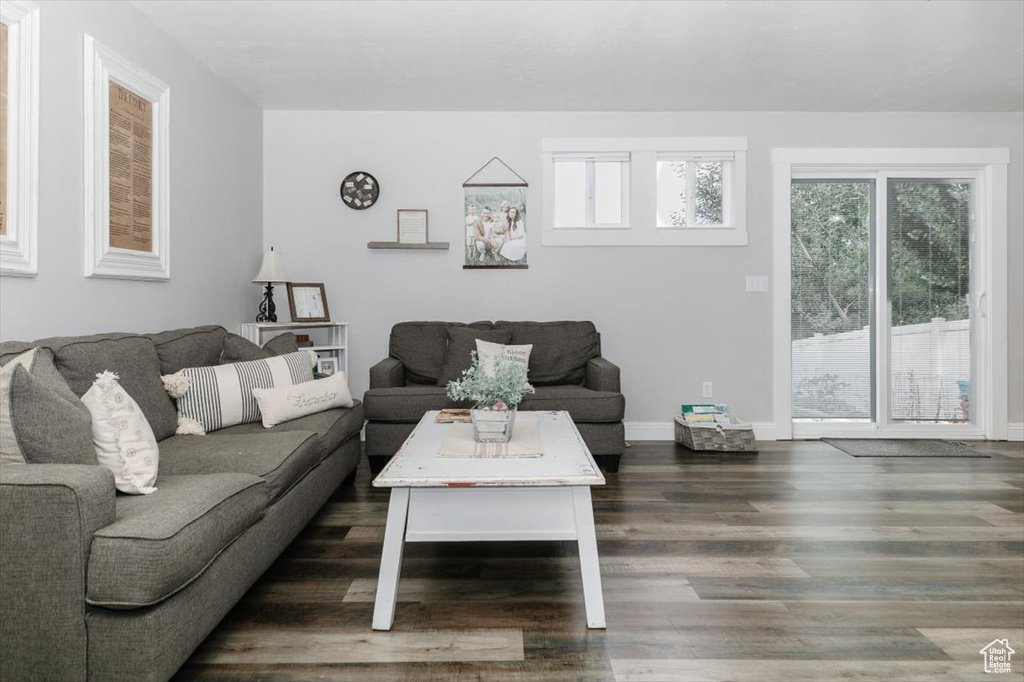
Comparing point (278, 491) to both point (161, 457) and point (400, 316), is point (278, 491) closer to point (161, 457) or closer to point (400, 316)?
point (161, 457)

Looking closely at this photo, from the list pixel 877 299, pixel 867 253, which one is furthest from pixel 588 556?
pixel 867 253

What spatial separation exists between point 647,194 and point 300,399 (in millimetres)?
2976

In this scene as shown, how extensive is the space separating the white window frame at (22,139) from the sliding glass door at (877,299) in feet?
15.3

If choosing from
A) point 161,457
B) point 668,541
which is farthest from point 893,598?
point 161,457

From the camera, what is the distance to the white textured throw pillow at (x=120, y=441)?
5.71 ft

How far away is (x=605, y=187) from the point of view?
4.67m

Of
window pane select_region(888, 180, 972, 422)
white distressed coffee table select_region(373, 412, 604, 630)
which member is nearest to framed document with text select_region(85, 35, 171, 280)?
white distressed coffee table select_region(373, 412, 604, 630)

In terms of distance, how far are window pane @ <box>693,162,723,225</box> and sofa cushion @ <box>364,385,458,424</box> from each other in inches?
97.9

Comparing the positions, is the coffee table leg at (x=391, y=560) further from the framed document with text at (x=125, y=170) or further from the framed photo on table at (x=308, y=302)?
the framed photo on table at (x=308, y=302)

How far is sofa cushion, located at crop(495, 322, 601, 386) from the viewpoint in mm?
4160

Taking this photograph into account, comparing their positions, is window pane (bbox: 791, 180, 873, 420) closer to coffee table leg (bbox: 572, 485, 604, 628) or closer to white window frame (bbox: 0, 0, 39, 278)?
coffee table leg (bbox: 572, 485, 604, 628)

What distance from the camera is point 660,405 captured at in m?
4.66

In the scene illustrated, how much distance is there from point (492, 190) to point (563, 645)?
3.51 metres

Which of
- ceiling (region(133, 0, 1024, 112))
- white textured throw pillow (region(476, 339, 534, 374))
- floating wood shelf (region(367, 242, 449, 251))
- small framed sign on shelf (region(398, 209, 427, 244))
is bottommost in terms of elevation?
white textured throw pillow (region(476, 339, 534, 374))
